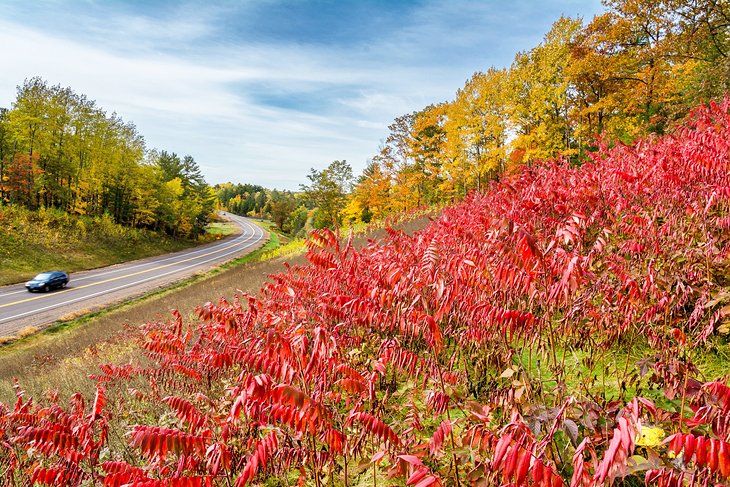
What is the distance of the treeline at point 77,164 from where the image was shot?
3612 centimetres

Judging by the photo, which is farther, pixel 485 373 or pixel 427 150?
pixel 427 150

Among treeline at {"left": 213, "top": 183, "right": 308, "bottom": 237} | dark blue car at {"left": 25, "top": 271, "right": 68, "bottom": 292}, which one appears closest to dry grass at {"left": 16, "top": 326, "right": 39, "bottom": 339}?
dark blue car at {"left": 25, "top": 271, "right": 68, "bottom": 292}

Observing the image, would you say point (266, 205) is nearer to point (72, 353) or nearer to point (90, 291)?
point (90, 291)

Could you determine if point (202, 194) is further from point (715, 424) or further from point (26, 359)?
point (715, 424)

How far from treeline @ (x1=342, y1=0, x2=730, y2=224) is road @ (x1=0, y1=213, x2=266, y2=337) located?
24.9 metres

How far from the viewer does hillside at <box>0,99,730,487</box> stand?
2266 mm

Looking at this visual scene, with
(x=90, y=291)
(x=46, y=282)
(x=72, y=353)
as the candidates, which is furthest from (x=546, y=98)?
(x=46, y=282)

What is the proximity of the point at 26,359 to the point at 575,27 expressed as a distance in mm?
29319

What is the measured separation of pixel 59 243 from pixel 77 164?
36.4ft

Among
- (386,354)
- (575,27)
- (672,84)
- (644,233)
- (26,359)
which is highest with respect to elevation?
(575,27)

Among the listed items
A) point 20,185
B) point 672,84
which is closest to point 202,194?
point 20,185

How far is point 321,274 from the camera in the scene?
243 inches

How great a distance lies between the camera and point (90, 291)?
2681cm

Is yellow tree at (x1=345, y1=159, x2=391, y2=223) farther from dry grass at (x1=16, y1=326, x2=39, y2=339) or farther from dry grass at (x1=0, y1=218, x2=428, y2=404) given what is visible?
dry grass at (x1=16, y1=326, x2=39, y2=339)
